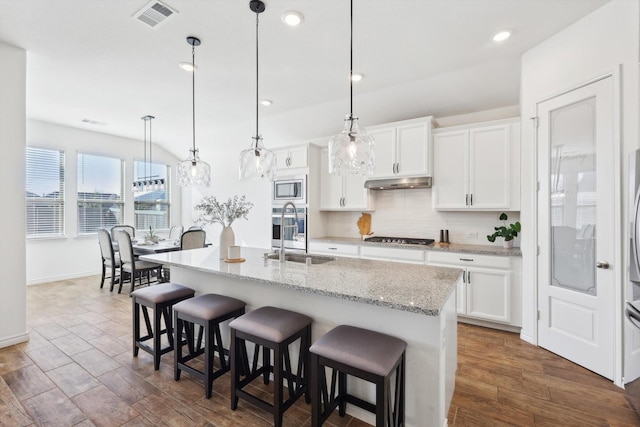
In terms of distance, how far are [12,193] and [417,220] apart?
4.62 meters

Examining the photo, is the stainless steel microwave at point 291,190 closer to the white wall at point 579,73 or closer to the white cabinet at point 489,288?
the white cabinet at point 489,288

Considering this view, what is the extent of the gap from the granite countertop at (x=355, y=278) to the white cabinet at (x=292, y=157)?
2.24 m

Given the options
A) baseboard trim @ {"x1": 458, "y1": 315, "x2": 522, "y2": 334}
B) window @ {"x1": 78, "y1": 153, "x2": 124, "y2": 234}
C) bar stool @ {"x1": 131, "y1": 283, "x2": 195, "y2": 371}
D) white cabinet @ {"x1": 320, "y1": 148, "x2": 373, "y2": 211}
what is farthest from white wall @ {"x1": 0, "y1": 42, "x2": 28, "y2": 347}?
baseboard trim @ {"x1": 458, "y1": 315, "x2": 522, "y2": 334}

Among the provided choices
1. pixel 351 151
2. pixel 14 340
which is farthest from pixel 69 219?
pixel 351 151

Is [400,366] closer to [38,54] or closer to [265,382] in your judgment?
[265,382]

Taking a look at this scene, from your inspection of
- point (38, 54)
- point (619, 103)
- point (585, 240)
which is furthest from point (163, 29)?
point (585, 240)

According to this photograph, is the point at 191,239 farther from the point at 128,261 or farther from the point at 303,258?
the point at 303,258

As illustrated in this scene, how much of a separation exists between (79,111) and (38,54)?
189cm

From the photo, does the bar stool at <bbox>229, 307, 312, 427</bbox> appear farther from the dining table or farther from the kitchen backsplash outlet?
the dining table

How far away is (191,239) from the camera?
4.54 meters

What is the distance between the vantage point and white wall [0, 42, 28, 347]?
9.16ft

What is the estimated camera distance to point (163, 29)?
2.55 metres

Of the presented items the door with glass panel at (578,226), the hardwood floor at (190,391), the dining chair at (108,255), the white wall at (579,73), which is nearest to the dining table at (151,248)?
the dining chair at (108,255)

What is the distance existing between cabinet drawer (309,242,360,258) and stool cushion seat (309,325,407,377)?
2.37m
